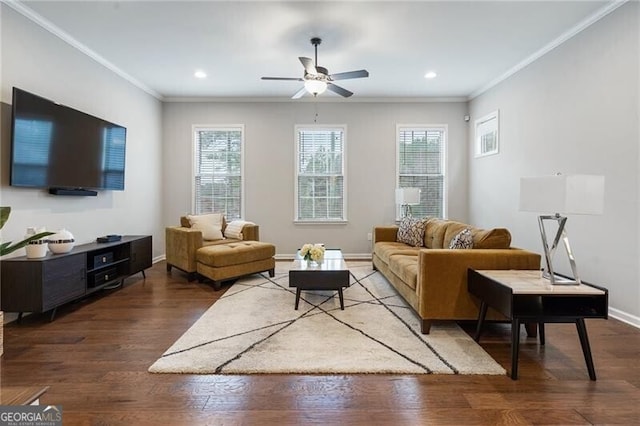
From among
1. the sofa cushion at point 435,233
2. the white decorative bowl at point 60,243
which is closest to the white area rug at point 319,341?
the sofa cushion at point 435,233

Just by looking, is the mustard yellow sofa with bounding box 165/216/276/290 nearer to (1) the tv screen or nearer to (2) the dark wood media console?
(2) the dark wood media console

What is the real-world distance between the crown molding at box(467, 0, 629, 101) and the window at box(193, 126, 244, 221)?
4.40 m

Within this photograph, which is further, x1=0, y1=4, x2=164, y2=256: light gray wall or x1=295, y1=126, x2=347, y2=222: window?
x1=295, y1=126, x2=347, y2=222: window

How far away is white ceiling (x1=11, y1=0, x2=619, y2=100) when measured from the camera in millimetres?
3139

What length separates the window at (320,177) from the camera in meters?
6.03

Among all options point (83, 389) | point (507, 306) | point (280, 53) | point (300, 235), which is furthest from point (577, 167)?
point (83, 389)

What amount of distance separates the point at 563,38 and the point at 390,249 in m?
3.08

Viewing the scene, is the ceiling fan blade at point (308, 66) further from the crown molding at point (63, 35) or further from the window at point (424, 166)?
the window at point (424, 166)

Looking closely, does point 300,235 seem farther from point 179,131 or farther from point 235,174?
point 179,131

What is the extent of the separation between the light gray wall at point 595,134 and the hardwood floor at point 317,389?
809mm

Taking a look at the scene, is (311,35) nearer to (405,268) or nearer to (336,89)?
(336,89)

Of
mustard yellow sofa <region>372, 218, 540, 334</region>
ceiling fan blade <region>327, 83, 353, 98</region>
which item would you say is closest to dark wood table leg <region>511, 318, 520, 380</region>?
mustard yellow sofa <region>372, 218, 540, 334</region>

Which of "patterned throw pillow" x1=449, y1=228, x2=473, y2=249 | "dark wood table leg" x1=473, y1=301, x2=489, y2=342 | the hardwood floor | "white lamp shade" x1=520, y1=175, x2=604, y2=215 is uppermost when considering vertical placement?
"white lamp shade" x1=520, y1=175, x2=604, y2=215

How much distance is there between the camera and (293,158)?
5.99 metres
